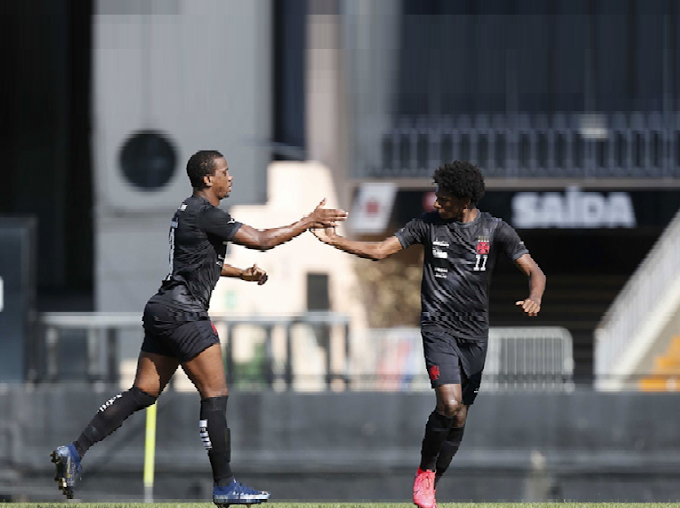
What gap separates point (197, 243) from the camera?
7094mm

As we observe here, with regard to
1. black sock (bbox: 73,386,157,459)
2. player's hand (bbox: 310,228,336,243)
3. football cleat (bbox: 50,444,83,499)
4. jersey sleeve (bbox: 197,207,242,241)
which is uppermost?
jersey sleeve (bbox: 197,207,242,241)

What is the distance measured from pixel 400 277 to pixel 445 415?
13054 mm

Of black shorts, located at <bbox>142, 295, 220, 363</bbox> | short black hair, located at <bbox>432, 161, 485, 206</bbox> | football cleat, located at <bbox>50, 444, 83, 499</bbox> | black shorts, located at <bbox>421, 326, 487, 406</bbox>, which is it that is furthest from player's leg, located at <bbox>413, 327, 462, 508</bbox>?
football cleat, located at <bbox>50, 444, 83, 499</bbox>

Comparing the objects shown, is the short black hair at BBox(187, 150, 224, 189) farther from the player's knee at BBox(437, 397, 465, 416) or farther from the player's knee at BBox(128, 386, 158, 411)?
the player's knee at BBox(437, 397, 465, 416)

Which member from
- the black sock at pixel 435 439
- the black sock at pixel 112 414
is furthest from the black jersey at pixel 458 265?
the black sock at pixel 112 414

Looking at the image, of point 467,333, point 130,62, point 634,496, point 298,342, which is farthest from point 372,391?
point 467,333

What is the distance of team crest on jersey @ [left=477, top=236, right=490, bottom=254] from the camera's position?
750 centimetres

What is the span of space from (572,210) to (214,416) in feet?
42.7

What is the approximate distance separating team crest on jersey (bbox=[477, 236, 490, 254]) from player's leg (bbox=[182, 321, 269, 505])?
5.01 ft

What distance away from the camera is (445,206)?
7516 mm

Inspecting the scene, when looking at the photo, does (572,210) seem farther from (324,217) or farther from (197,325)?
(197,325)

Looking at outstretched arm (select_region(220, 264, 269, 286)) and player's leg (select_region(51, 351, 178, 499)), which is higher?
outstretched arm (select_region(220, 264, 269, 286))

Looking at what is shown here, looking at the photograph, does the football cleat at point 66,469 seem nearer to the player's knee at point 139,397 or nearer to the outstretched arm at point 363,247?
the player's knee at point 139,397

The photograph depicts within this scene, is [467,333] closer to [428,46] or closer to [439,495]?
[439,495]
